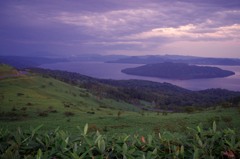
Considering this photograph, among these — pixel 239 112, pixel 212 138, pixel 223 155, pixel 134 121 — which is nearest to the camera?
pixel 223 155

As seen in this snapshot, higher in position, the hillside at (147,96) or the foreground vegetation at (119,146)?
the foreground vegetation at (119,146)

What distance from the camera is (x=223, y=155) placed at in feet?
10.1

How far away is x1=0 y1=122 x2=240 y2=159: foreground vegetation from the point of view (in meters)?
2.94

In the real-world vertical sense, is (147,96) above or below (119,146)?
below

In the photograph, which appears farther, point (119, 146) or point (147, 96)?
point (147, 96)

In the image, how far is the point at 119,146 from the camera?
310cm

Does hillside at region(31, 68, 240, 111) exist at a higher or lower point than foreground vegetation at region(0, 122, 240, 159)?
lower

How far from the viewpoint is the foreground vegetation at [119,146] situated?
2941 mm

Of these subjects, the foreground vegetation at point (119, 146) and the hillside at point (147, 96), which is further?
the hillside at point (147, 96)

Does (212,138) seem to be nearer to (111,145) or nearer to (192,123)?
(111,145)

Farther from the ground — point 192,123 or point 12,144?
point 12,144

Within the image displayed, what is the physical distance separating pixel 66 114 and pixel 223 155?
19525 mm

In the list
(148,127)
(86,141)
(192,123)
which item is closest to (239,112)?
(192,123)

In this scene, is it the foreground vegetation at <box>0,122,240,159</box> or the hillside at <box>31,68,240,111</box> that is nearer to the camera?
the foreground vegetation at <box>0,122,240,159</box>
